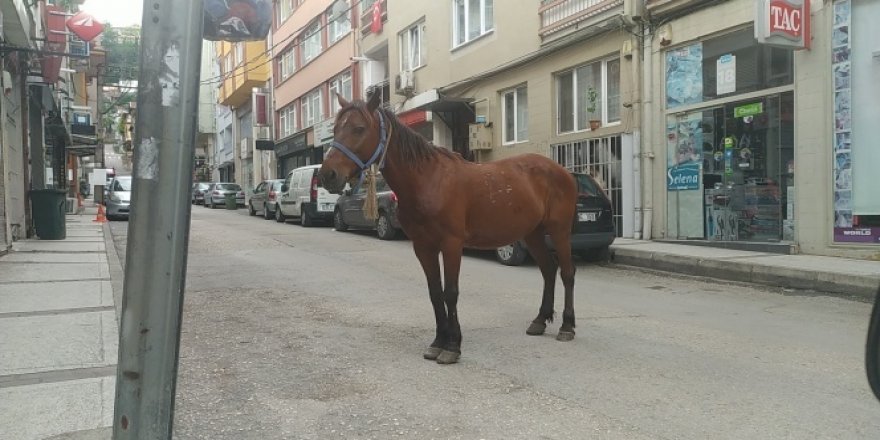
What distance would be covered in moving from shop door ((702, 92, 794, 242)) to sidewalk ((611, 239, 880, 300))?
69 cm

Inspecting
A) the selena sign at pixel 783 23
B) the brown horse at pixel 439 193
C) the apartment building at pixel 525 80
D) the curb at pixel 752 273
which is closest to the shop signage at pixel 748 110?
the selena sign at pixel 783 23

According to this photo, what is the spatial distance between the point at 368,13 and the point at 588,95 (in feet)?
44.7

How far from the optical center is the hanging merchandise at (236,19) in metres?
3.17

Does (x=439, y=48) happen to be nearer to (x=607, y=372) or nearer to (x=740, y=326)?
(x=740, y=326)

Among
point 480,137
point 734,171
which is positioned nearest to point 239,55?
point 480,137

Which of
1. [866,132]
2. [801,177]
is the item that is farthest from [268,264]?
[866,132]

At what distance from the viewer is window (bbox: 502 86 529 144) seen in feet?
59.4

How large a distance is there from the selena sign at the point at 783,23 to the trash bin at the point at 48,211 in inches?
542

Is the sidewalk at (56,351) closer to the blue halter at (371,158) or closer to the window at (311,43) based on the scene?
the blue halter at (371,158)

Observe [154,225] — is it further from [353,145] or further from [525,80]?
[525,80]

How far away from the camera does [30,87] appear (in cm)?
1578

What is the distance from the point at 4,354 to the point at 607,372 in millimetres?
4598

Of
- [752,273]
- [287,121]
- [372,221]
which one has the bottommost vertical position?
[752,273]

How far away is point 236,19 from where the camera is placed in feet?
10.8
